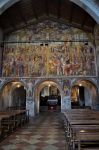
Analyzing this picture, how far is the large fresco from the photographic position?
20234 millimetres

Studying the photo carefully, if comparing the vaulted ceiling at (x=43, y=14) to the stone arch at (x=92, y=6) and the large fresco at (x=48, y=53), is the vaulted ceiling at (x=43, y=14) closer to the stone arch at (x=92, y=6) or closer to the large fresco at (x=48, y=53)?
the large fresco at (x=48, y=53)

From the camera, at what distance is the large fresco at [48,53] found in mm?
20234

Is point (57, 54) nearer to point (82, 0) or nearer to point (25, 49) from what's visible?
point (25, 49)

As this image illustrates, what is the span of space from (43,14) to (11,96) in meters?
11.6

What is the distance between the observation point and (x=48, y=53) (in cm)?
Answer: 2084

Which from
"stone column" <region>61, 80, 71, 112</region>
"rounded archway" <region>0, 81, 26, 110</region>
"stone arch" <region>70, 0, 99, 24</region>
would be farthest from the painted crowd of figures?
"stone arch" <region>70, 0, 99, 24</region>

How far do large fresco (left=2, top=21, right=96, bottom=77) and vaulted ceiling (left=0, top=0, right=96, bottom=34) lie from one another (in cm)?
82

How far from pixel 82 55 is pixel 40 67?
5050mm

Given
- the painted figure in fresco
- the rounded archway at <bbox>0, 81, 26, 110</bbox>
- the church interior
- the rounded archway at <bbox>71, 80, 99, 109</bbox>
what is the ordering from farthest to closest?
the rounded archway at <bbox>71, 80, 99, 109</bbox>
the rounded archway at <bbox>0, 81, 26, 110</bbox>
the painted figure in fresco
the church interior

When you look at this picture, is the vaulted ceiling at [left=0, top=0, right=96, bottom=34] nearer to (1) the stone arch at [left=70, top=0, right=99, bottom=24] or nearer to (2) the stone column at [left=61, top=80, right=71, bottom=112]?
(1) the stone arch at [left=70, top=0, right=99, bottom=24]

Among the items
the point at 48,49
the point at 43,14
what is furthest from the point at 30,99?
the point at 43,14

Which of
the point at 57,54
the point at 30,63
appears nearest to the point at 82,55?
the point at 57,54

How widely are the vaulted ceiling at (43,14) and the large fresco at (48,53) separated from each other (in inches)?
32.2

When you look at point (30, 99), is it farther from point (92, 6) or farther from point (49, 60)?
point (92, 6)
